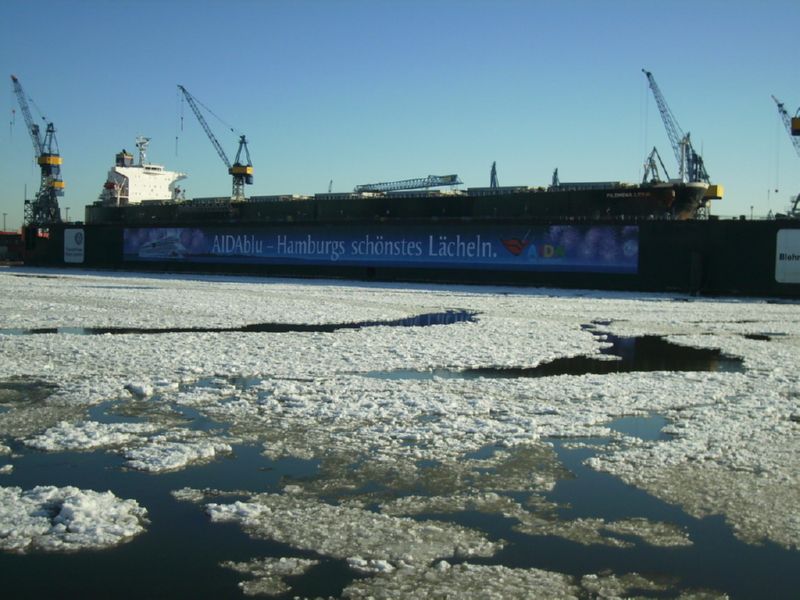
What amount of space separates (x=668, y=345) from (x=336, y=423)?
10324 millimetres

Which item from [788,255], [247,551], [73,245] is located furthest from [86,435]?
[73,245]

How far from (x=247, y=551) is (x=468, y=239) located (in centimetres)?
3763

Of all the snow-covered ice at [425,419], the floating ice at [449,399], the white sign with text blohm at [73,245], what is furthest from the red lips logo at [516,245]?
the white sign with text blohm at [73,245]

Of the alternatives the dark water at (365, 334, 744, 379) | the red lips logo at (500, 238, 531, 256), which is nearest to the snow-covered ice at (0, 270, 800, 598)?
the dark water at (365, 334, 744, 379)

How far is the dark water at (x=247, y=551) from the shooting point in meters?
5.05

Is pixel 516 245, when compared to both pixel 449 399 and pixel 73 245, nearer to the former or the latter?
pixel 449 399

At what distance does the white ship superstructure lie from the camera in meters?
66.9

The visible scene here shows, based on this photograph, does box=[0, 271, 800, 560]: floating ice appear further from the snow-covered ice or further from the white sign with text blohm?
the white sign with text blohm

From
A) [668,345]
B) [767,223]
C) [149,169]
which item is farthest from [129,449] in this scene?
[149,169]

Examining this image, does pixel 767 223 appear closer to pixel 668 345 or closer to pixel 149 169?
pixel 668 345

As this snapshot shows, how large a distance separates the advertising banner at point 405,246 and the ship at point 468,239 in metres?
0.06

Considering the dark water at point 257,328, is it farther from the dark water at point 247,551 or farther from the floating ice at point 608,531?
the floating ice at point 608,531

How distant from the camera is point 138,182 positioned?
6994 cm

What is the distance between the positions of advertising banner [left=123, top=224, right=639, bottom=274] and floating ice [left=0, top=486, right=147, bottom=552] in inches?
1323
